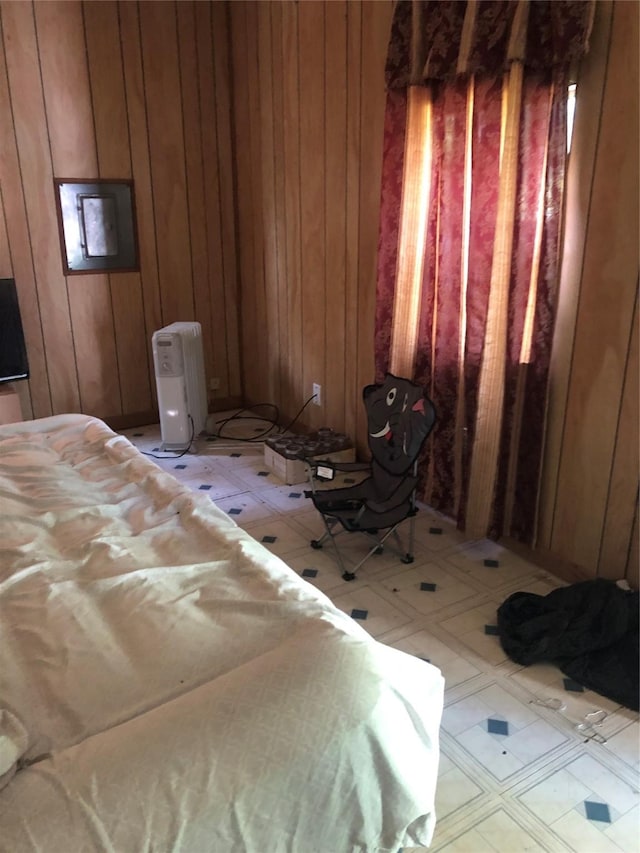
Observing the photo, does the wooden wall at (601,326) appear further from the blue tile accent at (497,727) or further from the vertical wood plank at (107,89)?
the vertical wood plank at (107,89)

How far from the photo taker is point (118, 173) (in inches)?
183

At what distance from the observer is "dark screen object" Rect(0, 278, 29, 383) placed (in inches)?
170

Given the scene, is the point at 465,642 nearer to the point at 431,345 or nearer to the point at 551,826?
the point at 551,826

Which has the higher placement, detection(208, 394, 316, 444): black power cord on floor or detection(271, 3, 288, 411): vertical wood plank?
detection(271, 3, 288, 411): vertical wood plank

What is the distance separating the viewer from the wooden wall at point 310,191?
374 centimetres

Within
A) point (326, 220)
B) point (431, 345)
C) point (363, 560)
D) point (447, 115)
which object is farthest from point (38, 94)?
point (363, 560)

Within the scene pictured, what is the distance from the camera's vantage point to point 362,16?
3576 mm

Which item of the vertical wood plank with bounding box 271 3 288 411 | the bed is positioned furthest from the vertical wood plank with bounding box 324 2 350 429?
the bed

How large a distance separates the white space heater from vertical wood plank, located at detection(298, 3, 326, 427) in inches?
30.2

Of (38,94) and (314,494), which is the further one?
(38,94)

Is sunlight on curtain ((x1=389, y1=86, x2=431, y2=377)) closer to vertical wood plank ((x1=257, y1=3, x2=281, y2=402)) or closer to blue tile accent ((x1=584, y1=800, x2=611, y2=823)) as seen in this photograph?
vertical wood plank ((x1=257, y1=3, x2=281, y2=402))

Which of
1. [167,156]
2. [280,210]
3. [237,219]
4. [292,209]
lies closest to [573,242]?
[292,209]

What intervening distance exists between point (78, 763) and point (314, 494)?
2.09 metres

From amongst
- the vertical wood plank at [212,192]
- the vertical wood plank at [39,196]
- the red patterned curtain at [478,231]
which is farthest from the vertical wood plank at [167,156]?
the red patterned curtain at [478,231]
